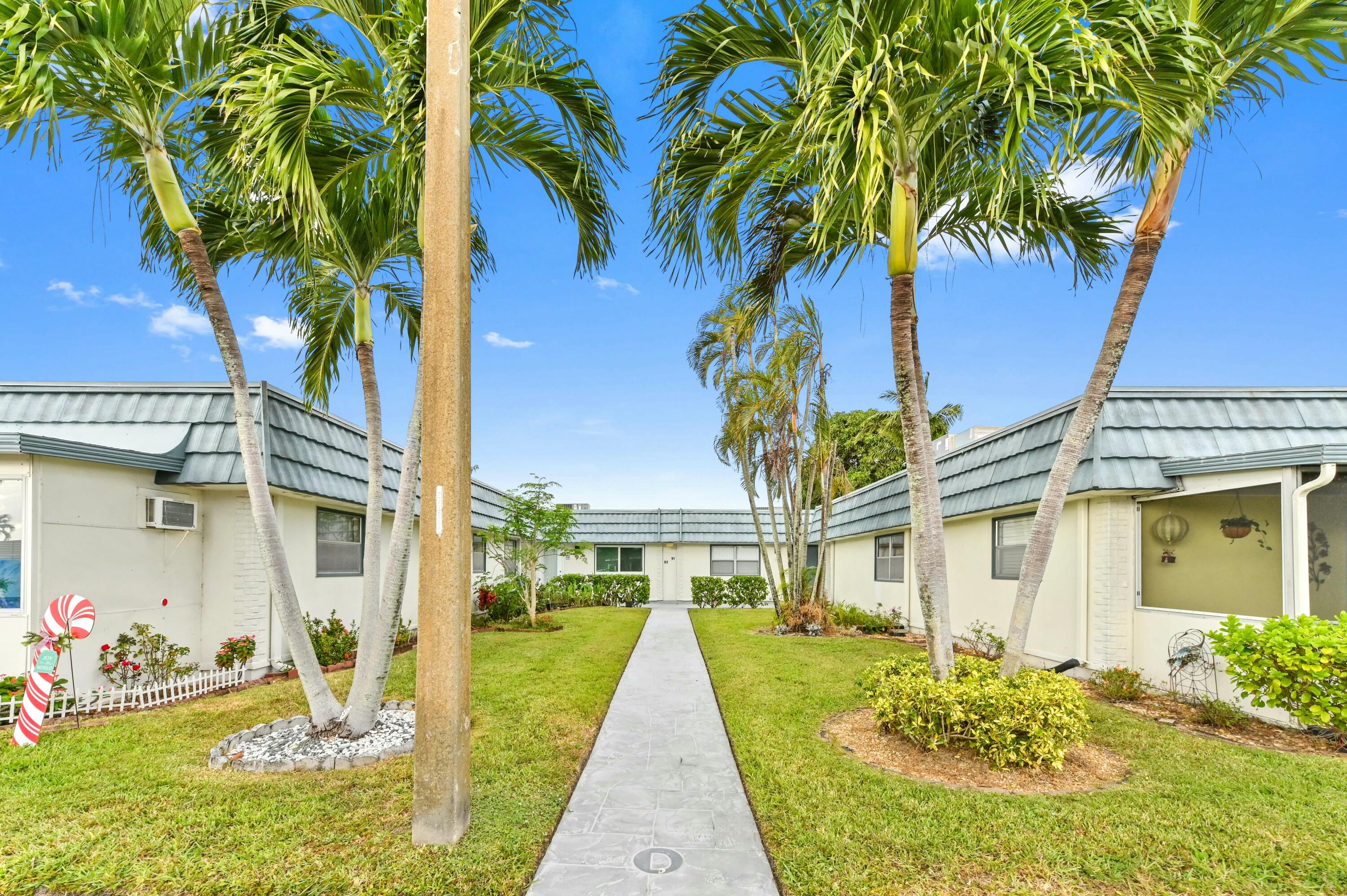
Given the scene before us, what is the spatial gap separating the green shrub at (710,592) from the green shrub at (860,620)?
6881 millimetres

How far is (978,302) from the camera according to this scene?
46.7 ft

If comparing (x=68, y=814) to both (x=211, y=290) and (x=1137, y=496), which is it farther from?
(x=1137, y=496)

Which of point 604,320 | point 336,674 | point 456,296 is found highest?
point 604,320

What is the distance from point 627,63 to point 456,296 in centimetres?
516

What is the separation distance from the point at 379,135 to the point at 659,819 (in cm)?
516

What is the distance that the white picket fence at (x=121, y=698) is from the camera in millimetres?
5930

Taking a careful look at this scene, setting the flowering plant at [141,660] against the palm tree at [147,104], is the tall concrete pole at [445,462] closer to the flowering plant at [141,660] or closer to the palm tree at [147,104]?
the palm tree at [147,104]

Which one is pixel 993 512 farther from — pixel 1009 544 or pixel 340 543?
pixel 340 543

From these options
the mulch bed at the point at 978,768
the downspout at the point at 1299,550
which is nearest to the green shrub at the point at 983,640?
the downspout at the point at 1299,550

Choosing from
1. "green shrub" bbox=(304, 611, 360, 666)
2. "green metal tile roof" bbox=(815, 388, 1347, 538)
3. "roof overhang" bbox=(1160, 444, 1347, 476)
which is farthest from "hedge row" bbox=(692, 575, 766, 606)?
"roof overhang" bbox=(1160, 444, 1347, 476)

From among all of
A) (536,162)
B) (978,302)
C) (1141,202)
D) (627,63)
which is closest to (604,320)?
(978,302)

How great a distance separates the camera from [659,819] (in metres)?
3.93

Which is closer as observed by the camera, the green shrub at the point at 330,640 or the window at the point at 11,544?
the window at the point at 11,544

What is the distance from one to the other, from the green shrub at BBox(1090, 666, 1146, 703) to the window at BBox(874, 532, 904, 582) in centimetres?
651
